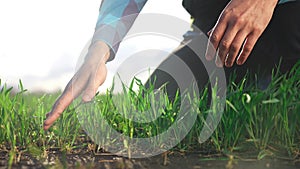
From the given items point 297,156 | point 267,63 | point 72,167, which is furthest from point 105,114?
point 267,63

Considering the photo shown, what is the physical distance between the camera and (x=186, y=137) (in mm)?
1672

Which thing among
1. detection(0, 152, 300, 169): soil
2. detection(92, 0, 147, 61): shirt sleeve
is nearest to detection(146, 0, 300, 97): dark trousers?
detection(92, 0, 147, 61): shirt sleeve

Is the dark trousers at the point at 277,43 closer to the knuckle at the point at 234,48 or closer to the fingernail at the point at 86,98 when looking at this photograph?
the knuckle at the point at 234,48

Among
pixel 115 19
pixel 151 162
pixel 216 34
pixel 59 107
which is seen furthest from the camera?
pixel 115 19

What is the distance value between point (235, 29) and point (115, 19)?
2.95ft

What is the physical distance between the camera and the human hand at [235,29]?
164 centimetres

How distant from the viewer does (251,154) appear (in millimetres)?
1564

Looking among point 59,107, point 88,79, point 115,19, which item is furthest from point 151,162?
point 115,19

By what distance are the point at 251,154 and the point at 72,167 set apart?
0.65 meters

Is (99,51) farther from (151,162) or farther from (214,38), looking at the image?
(151,162)

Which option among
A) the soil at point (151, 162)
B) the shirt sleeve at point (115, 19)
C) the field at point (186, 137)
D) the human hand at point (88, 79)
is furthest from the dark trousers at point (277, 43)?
the soil at point (151, 162)

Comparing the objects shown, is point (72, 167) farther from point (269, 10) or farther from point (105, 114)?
point (269, 10)

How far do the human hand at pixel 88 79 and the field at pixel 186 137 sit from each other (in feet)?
0.21

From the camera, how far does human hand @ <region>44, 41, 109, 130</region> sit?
6.04ft
